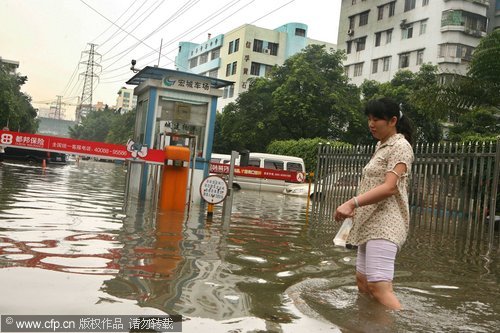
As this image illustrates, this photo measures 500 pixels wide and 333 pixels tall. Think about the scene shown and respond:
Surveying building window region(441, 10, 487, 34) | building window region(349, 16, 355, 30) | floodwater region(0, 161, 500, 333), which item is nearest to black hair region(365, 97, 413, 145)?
floodwater region(0, 161, 500, 333)

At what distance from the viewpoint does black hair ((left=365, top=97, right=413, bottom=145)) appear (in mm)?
3871

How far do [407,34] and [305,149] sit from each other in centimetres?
2065

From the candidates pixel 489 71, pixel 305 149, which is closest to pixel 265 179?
pixel 305 149

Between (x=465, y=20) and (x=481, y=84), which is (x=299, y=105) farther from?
(x=481, y=84)

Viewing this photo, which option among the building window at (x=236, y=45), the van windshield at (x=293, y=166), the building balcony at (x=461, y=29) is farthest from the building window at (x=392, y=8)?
the van windshield at (x=293, y=166)

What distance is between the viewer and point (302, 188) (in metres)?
22.9

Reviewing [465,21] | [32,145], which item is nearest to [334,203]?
[32,145]

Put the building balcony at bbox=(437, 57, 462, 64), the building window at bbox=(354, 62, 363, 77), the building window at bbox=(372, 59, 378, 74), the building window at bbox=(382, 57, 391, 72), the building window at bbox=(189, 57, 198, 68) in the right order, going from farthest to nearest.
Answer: the building window at bbox=(189, 57, 198, 68), the building window at bbox=(354, 62, 363, 77), the building window at bbox=(372, 59, 378, 74), the building window at bbox=(382, 57, 391, 72), the building balcony at bbox=(437, 57, 462, 64)

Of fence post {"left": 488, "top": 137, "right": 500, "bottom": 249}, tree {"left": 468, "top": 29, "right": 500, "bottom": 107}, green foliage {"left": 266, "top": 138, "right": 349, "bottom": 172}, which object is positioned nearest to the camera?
fence post {"left": 488, "top": 137, "right": 500, "bottom": 249}

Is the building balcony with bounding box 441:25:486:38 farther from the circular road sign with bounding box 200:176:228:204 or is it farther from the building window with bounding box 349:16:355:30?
the circular road sign with bounding box 200:176:228:204

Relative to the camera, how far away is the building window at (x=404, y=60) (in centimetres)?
4366

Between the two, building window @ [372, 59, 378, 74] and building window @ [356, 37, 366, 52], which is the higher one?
building window @ [356, 37, 366, 52]

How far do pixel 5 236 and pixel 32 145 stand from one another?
6.17 metres

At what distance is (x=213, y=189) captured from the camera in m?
9.54
